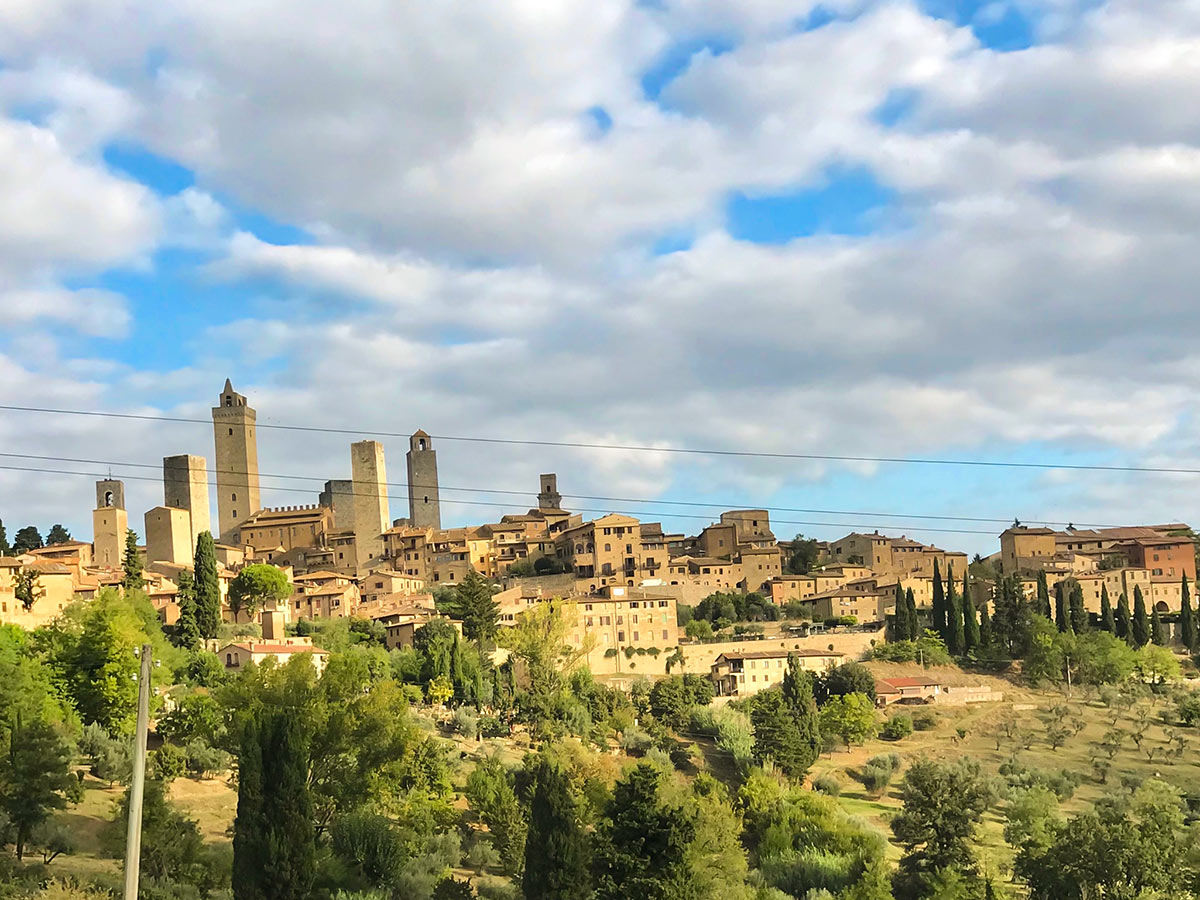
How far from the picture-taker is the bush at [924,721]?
74.6m

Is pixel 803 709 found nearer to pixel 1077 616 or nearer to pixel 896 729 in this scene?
pixel 896 729

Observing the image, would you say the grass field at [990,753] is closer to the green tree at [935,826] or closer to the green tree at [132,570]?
the green tree at [935,826]

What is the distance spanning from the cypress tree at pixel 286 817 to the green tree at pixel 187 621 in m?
33.9

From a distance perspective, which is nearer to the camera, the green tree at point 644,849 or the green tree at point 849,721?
the green tree at point 644,849

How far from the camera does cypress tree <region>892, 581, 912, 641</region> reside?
88562 mm

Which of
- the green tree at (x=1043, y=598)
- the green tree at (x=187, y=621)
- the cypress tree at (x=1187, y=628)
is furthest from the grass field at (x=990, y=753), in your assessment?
the green tree at (x=187, y=621)

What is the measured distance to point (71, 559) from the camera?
3027 inches

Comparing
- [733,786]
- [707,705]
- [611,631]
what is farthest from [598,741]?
[611,631]

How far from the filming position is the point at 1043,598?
95.1 m

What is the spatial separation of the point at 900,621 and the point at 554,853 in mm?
57792

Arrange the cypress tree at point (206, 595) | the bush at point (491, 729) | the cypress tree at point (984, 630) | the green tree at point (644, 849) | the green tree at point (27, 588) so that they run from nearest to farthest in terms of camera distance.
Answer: the green tree at point (644, 849) < the green tree at point (27, 588) < the bush at point (491, 729) < the cypress tree at point (206, 595) < the cypress tree at point (984, 630)

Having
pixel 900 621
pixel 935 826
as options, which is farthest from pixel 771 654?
pixel 935 826

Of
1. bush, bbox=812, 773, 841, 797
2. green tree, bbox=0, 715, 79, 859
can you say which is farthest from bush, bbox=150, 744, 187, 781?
bush, bbox=812, 773, 841, 797

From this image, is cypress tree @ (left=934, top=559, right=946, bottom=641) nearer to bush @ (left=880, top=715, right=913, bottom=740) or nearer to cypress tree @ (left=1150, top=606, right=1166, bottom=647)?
cypress tree @ (left=1150, top=606, right=1166, bottom=647)
